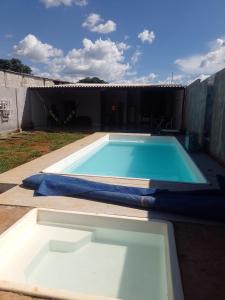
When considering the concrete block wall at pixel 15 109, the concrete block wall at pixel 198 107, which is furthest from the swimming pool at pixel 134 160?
the concrete block wall at pixel 15 109

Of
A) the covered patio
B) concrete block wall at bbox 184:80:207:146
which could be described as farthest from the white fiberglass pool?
the covered patio

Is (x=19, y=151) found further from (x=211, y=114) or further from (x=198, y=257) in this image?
(x=198, y=257)

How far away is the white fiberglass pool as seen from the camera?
2.57 m

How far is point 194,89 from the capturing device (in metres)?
10.9

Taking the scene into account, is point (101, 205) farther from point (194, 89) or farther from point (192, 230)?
point (194, 89)

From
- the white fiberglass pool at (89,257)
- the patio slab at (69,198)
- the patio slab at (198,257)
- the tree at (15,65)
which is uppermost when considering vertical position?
the tree at (15,65)

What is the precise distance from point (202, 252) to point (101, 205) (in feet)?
5.50

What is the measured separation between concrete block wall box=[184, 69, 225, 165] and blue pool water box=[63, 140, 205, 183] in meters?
0.89

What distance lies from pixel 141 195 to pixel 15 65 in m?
46.8

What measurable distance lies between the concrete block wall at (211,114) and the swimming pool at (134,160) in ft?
2.56

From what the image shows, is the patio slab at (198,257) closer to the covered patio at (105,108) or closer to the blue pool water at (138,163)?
the blue pool water at (138,163)

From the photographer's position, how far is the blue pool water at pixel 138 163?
713 centimetres

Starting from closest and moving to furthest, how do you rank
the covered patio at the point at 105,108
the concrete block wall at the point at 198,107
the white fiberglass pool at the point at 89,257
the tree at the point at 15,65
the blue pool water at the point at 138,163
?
the white fiberglass pool at the point at 89,257 < the blue pool water at the point at 138,163 < the concrete block wall at the point at 198,107 < the covered patio at the point at 105,108 < the tree at the point at 15,65

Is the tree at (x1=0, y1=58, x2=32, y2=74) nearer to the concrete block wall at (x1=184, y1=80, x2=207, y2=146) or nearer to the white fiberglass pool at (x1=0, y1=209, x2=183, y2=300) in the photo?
the concrete block wall at (x1=184, y1=80, x2=207, y2=146)
